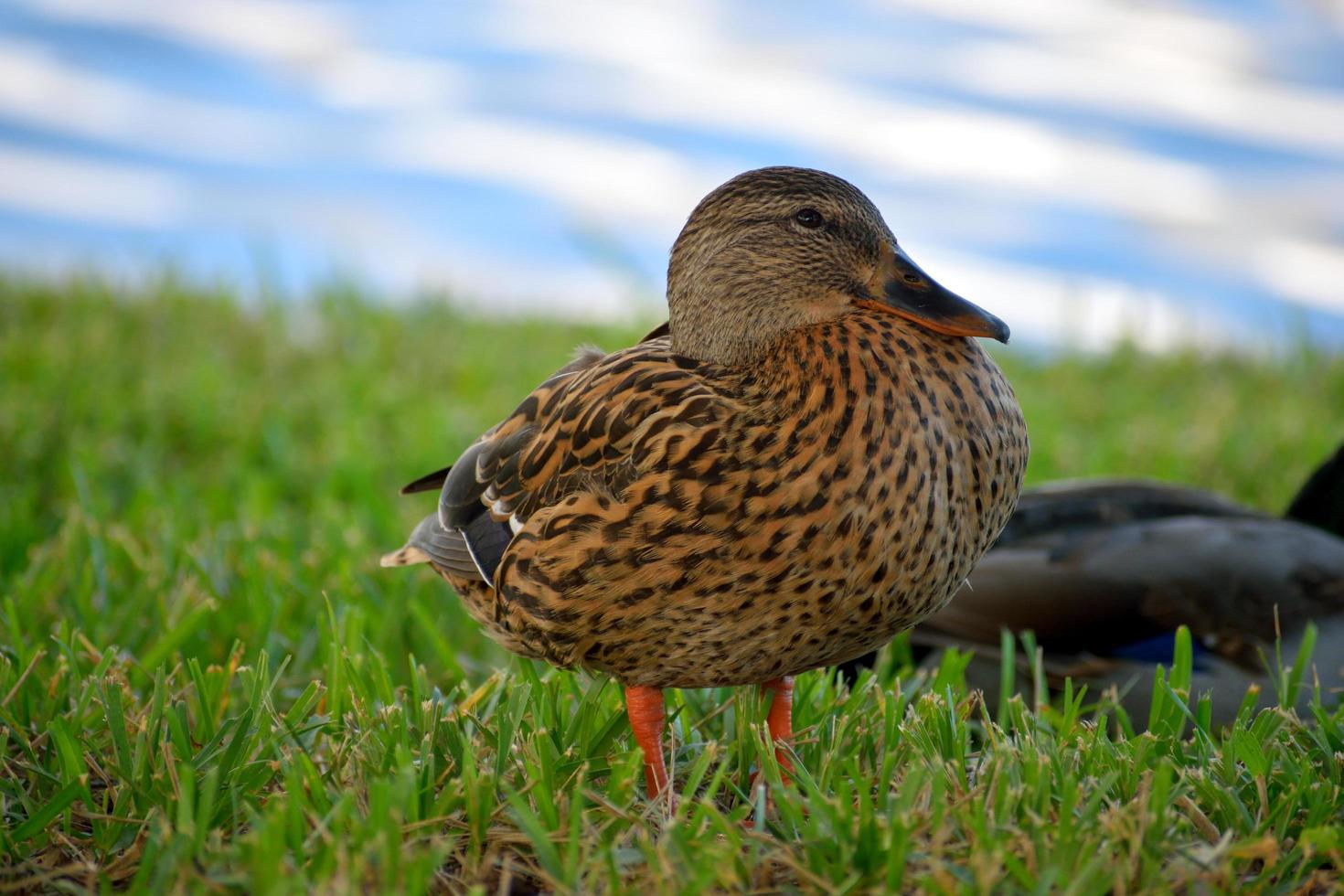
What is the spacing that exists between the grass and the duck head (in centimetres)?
78

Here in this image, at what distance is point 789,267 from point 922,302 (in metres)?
0.26

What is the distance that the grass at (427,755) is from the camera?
210 cm

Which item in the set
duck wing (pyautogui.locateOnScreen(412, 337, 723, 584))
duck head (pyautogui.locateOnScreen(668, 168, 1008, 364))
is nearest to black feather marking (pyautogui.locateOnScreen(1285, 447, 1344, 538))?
duck head (pyautogui.locateOnScreen(668, 168, 1008, 364))

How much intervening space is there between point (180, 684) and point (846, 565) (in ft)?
5.98

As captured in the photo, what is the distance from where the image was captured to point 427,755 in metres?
2.47

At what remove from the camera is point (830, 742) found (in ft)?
8.71

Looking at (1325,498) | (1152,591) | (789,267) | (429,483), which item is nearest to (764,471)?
(789,267)

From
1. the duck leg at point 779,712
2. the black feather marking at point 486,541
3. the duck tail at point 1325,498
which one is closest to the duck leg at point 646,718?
the duck leg at point 779,712

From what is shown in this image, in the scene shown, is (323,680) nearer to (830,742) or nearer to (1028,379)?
(830,742)

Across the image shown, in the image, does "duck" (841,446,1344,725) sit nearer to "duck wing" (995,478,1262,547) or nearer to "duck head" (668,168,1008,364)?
"duck wing" (995,478,1262,547)

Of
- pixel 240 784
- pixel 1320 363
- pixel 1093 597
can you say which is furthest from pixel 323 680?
pixel 1320 363

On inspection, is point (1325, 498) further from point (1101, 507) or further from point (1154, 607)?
point (1154, 607)

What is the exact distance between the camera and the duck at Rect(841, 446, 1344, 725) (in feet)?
11.6

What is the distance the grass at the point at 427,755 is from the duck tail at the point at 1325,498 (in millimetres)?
936
